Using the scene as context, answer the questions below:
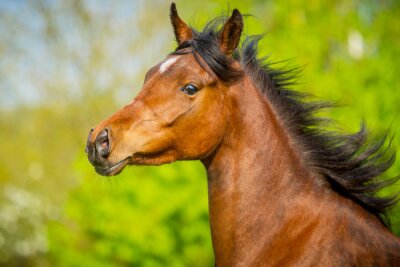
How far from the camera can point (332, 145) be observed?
3.29 m

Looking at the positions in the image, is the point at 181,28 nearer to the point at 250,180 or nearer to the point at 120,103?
the point at 250,180

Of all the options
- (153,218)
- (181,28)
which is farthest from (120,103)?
(181,28)

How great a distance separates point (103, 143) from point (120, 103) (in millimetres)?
15803

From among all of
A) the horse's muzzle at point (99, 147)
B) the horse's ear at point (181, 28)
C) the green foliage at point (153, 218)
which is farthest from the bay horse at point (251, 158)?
the green foliage at point (153, 218)

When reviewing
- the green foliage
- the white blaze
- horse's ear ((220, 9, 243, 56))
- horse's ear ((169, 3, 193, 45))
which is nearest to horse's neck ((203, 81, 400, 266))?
horse's ear ((220, 9, 243, 56))

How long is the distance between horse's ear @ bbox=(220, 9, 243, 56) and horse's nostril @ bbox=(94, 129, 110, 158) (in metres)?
0.93

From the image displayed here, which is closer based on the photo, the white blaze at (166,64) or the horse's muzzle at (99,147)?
the horse's muzzle at (99,147)

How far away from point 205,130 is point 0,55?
19.6 meters

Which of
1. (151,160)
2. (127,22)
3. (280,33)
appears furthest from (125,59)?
(151,160)

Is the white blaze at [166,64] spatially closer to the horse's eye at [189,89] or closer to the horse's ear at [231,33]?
the horse's eye at [189,89]

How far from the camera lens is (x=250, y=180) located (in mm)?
3105

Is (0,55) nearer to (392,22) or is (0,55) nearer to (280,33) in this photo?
(280,33)

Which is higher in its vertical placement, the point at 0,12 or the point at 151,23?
the point at 0,12

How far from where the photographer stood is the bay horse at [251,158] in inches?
115
